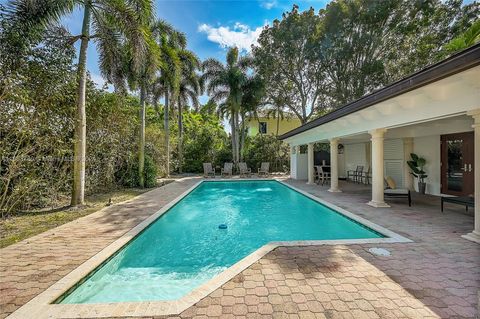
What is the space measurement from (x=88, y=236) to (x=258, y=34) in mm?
22778

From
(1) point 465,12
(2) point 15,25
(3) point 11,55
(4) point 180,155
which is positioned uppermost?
(1) point 465,12

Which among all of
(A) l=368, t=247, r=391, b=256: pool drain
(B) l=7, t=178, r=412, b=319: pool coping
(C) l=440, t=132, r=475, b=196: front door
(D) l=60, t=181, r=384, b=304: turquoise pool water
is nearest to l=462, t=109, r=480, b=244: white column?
(D) l=60, t=181, r=384, b=304: turquoise pool water

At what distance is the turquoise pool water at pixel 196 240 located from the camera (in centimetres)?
387

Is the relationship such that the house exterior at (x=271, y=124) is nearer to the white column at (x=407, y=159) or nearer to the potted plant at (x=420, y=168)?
the white column at (x=407, y=159)

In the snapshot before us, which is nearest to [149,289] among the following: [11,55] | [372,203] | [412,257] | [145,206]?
[412,257]

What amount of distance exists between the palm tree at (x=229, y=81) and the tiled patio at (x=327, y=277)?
16.8m

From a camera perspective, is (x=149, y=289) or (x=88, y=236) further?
(x=88, y=236)

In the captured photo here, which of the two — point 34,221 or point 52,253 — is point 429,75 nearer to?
point 52,253

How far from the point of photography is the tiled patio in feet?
9.07

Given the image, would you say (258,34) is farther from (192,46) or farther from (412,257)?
(412,257)

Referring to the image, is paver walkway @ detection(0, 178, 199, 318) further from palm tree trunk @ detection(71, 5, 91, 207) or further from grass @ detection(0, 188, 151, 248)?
palm tree trunk @ detection(71, 5, 91, 207)

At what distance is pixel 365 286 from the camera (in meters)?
3.23

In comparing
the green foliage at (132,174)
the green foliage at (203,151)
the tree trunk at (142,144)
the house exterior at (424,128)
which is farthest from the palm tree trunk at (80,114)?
the green foliage at (203,151)

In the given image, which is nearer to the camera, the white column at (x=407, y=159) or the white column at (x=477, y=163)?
the white column at (x=477, y=163)
